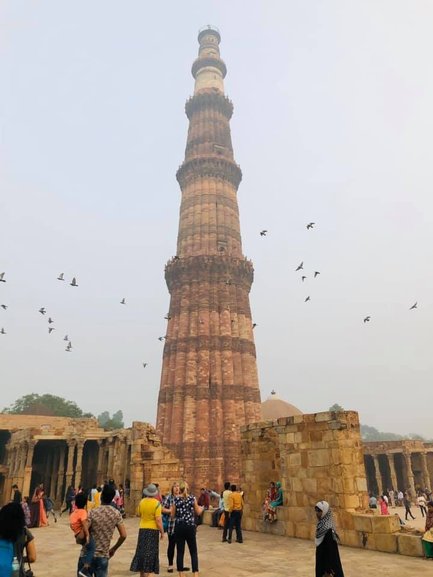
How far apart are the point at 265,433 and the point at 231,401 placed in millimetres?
16170

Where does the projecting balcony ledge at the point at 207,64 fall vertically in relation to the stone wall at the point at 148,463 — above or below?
above

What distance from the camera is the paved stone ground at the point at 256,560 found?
6.36m

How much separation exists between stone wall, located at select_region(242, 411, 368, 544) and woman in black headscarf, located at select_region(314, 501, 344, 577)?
4.30 metres

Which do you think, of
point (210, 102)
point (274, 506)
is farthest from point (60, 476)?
point (210, 102)

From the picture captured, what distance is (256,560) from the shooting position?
729 centimetres

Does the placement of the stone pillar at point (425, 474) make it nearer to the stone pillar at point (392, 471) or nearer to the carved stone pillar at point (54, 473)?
the stone pillar at point (392, 471)

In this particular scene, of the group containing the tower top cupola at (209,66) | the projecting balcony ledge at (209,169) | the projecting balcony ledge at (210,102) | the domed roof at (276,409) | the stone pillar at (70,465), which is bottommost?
the stone pillar at (70,465)

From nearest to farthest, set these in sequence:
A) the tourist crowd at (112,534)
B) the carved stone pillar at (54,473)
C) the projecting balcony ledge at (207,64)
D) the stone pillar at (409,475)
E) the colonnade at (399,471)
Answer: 1. the tourist crowd at (112,534)
2. the carved stone pillar at (54,473)
3. the stone pillar at (409,475)
4. the colonnade at (399,471)
5. the projecting balcony ledge at (207,64)

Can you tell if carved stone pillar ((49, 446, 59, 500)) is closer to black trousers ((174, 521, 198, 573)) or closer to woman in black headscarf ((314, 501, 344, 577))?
black trousers ((174, 521, 198, 573))

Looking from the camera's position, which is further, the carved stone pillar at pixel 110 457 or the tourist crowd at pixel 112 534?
the carved stone pillar at pixel 110 457

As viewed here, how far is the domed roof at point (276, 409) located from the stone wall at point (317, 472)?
2613cm

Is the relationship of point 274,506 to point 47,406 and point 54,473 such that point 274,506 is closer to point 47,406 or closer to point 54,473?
point 54,473

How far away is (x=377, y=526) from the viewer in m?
8.05

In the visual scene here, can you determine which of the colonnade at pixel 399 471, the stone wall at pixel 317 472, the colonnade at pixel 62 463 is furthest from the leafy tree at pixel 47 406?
the stone wall at pixel 317 472
